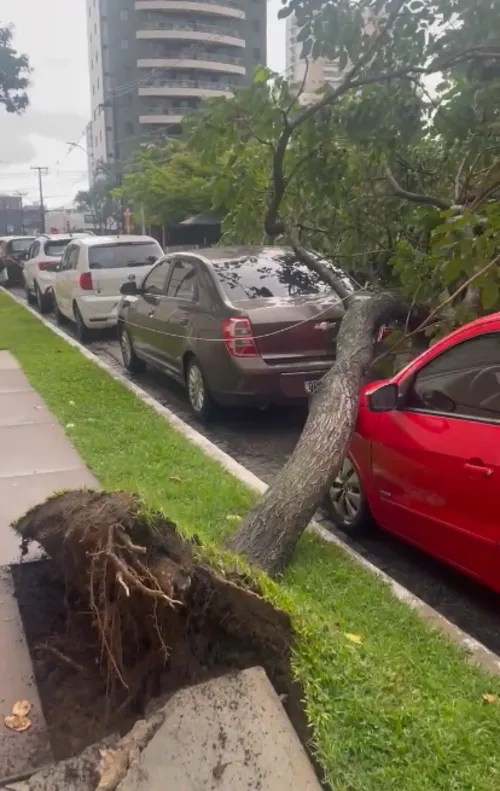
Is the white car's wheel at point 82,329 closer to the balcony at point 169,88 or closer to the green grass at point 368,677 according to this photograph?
the green grass at point 368,677

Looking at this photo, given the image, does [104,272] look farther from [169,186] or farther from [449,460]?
[169,186]

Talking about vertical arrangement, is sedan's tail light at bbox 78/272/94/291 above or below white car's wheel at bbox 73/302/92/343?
above

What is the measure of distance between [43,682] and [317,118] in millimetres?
5367

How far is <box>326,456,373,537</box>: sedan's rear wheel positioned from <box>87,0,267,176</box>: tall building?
66673 mm

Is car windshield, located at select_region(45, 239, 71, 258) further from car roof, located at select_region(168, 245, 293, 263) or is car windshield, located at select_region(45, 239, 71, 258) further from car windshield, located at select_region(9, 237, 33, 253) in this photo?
car roof, located at select_region(168, 245, 293, 263)

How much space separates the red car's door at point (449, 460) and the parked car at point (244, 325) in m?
2.67

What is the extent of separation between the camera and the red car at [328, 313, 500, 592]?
13.6ft

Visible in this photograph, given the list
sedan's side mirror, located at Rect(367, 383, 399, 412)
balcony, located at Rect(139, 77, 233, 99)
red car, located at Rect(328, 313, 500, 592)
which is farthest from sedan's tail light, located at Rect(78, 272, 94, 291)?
balcony, located at Rect(139, 77, 233, 99)

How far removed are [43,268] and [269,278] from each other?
1229cm

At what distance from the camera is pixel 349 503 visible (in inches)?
217

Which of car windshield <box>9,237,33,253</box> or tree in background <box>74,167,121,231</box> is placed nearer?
car windshield <box>9,237,33,253</box>

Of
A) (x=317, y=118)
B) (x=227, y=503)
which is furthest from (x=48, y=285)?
(x=227, y=503)

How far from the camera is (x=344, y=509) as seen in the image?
18.4ft

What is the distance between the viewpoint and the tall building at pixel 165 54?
71750 mm
